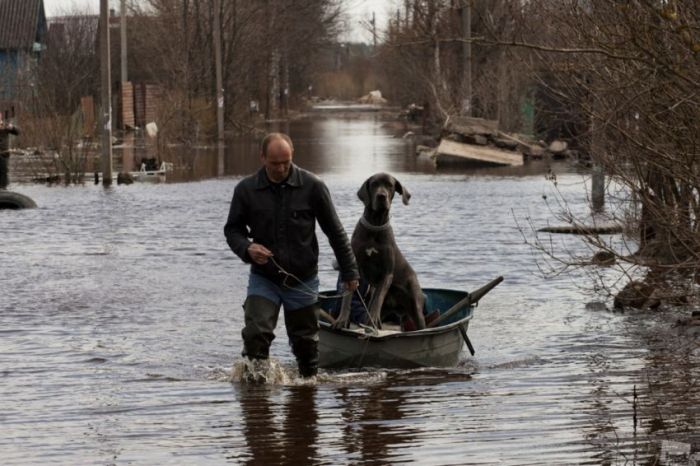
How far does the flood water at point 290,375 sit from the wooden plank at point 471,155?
19849 millimetres

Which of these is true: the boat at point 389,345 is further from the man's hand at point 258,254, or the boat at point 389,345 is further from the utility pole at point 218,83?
the utility pole at point 218,83

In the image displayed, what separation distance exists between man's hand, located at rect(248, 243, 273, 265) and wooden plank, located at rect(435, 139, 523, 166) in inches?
1350

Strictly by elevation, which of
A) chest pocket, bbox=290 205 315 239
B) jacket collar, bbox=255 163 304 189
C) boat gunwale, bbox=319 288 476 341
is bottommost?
boat gunwale, bbox=319 288 476 341

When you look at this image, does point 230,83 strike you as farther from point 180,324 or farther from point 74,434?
point 74,434

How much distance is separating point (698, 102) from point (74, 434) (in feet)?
14.3

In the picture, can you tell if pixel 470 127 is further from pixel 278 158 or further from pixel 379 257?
pixel 278 158

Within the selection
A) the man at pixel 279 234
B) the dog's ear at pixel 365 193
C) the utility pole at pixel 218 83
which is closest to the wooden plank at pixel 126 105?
the utility pole at pixel 218 83

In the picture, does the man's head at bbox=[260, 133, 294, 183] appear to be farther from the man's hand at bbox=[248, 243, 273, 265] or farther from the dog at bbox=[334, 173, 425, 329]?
the dog at bbox=[334, 173, 425, 329]

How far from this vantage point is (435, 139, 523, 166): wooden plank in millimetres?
44500

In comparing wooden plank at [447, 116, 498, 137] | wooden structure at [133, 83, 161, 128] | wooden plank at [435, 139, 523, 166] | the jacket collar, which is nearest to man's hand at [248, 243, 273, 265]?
the jacket collar

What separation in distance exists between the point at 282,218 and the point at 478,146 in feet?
117

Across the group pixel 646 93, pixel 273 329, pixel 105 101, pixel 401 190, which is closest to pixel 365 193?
pixel 401 190

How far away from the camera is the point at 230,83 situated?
6094 cm

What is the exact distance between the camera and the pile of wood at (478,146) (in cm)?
4469
